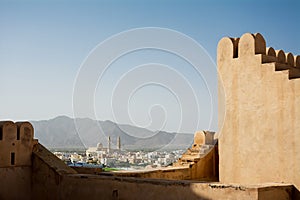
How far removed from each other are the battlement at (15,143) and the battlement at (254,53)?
5.68 m

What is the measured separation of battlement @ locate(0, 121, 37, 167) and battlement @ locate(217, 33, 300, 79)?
223 inches

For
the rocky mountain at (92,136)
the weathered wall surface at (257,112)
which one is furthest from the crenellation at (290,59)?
the rocky mountain at (92,136)

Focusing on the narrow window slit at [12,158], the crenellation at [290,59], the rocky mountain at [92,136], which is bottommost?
the rocky mountain at [92,136]

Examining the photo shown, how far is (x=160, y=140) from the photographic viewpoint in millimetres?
25641

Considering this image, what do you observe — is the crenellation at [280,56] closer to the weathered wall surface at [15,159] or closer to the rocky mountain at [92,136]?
the weathered wall surface at [15,159]

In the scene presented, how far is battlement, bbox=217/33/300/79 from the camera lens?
9.58 m

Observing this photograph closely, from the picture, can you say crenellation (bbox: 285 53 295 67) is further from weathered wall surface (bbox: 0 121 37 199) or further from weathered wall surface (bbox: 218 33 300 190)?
weathered wall surface (bbox: 0 121 37 199)

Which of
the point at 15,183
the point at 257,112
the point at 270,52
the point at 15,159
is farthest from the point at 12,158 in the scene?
the point at 270,52

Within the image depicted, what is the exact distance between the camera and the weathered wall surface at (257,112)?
8.82 meters

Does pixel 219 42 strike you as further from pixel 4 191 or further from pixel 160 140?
pixel 160 140

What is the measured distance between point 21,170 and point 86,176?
7.57 feet

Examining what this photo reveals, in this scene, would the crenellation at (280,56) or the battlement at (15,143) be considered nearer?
the crenellation at (280,56)

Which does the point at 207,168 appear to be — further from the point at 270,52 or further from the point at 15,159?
the point at 15,159

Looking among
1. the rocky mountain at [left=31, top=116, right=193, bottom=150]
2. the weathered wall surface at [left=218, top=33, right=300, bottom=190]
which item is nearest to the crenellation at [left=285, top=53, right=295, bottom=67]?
the weathered wall surface at [left=218, top=33, right=300, bottom=190]
